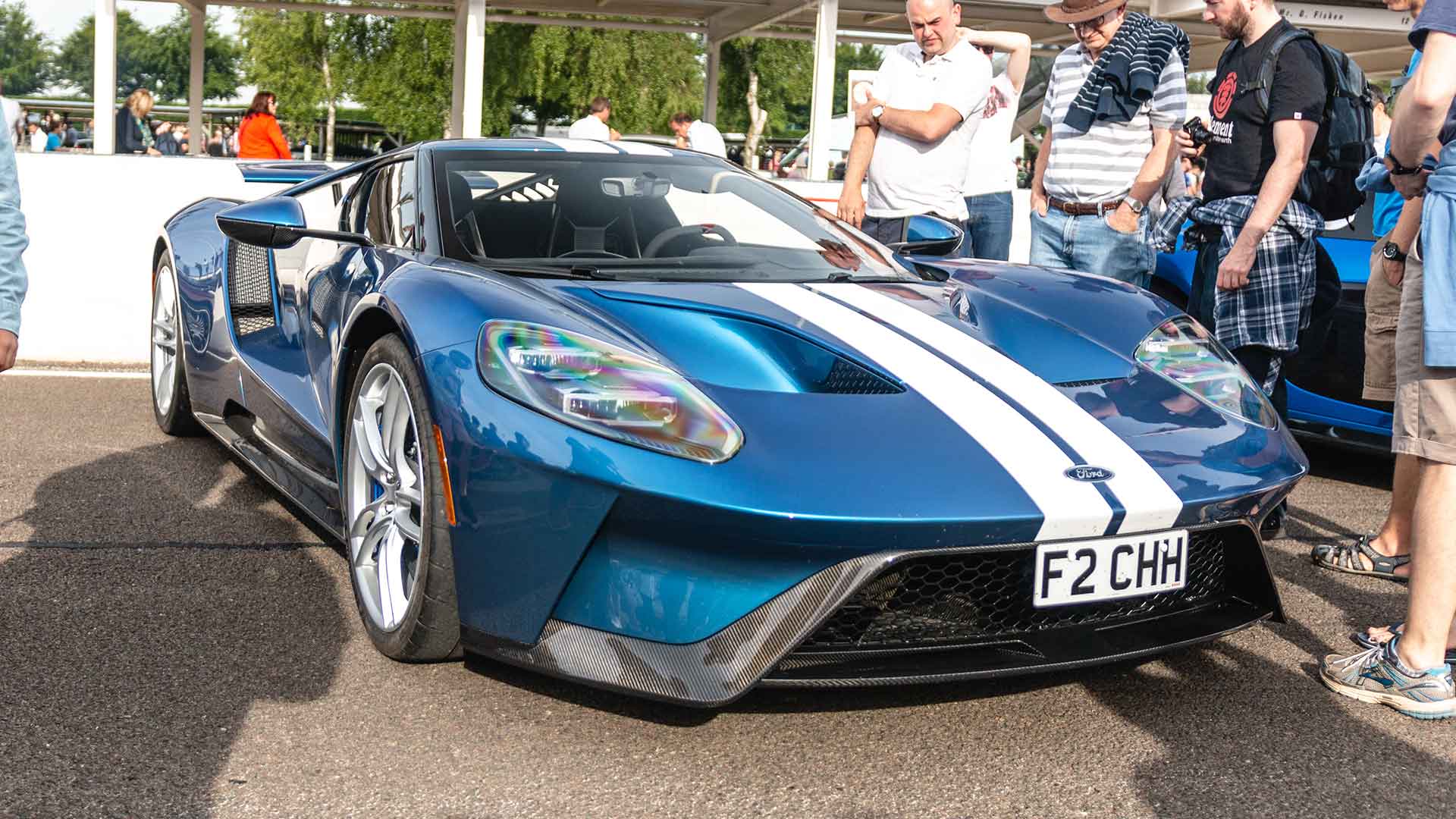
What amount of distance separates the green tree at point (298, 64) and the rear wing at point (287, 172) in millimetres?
33572

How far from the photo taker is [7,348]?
94.5 inches

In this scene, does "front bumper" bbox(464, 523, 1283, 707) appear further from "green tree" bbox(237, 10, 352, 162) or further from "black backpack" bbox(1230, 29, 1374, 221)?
"green tree" bbox(237, 10, 352, 162)

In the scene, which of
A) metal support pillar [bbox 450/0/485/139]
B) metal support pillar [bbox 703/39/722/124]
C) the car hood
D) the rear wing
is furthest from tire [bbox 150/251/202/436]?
metal support pillar [bbox 703/39/722/124]

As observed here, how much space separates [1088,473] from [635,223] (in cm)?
149

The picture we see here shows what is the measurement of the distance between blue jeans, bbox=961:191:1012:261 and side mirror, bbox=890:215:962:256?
1487 millimetres

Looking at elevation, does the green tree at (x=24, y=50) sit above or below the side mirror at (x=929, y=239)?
above

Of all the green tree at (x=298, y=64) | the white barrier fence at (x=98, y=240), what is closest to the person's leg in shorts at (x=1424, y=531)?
the white barrier fence at (x=98, y=240)

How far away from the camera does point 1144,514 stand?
2.52 m

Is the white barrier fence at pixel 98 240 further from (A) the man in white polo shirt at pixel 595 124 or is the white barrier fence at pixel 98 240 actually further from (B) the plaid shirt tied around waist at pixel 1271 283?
(B) the plaid shirt tied around waist at pixel 1271 283

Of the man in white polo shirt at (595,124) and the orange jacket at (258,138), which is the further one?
the orange jacket at (258,138)

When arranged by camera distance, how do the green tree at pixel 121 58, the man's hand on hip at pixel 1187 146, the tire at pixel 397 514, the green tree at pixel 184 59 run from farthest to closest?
1. the green tree at pixel 121 58
2. the green tree at pixel 184 59
3. the man's hand on hip at pixel 1187 146
4. the tire at pixel 397 514

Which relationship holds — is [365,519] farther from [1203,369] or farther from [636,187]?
[1203,369]

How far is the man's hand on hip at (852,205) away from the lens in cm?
535

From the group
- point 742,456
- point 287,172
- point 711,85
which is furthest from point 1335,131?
point 711,85
